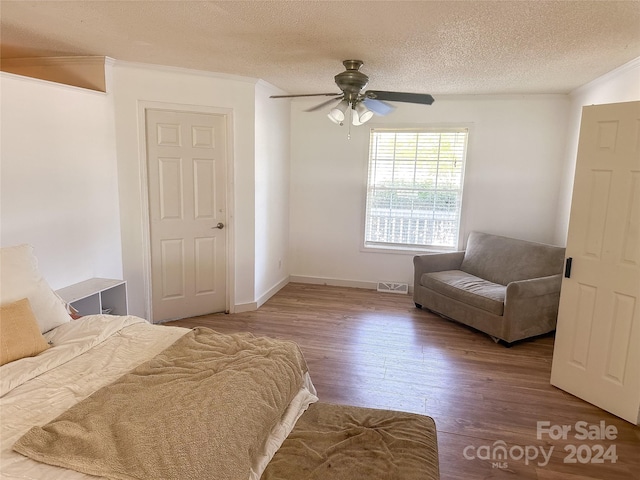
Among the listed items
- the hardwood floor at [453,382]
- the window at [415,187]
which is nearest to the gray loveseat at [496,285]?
the hardwood floor at [453,382]

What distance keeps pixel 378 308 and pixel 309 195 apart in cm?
183

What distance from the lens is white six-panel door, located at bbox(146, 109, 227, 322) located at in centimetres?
396

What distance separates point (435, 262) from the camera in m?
4.76

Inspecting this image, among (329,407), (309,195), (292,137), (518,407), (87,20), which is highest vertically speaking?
(87,20)

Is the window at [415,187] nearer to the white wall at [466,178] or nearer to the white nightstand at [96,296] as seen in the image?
the white wall at [466,178]

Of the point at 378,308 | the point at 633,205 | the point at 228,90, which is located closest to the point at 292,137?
the point at 228,90

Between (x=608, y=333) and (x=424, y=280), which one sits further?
(x=424, y=280)

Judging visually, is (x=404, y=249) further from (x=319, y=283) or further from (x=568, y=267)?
(x=568, y=267)

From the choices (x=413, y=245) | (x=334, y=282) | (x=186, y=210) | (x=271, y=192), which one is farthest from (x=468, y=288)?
(x=186, y=210)

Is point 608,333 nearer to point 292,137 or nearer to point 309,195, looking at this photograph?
point 309,195

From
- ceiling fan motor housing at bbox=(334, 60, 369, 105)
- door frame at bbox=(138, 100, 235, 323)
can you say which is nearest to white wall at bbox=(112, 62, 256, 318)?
door frame at bbox=(138, 100, 235, 323)

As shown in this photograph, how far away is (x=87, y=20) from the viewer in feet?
8.67

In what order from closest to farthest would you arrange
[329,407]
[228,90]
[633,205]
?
1. [329,407]
2. [633,205]
3. [228,90]

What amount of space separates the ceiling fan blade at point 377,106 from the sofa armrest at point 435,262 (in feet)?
6.33
